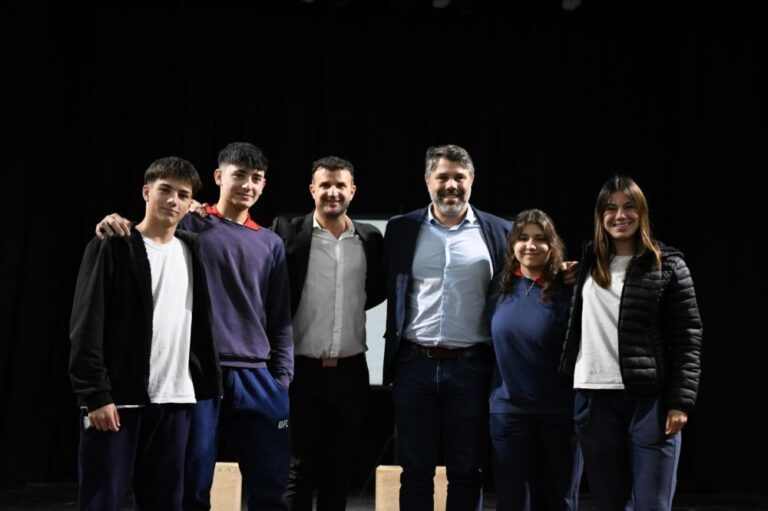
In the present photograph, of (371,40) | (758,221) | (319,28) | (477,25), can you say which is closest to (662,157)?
(758,221)

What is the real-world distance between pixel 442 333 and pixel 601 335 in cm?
57

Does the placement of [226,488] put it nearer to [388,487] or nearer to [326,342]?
[388,487]

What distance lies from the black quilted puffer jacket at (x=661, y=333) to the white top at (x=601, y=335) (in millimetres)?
48

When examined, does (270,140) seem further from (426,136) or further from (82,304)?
(82,304)

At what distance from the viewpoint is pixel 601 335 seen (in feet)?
7.97

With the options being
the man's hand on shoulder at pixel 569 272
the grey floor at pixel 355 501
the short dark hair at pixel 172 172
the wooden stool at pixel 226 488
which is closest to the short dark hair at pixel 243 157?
the short dark hair at pixel 172 172

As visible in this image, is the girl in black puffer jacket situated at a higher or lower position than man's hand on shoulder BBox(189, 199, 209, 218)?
lower

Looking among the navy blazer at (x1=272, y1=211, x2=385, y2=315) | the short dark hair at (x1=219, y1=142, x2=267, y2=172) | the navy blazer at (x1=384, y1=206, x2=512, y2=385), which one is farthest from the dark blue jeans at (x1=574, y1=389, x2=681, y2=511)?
the short dark hair at (x1=219, y1=142, x2=267, y2=172)

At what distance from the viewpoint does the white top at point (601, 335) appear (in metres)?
2.38

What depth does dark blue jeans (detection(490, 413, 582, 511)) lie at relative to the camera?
2.59 metres

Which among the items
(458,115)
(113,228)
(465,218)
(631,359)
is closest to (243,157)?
(113,228)

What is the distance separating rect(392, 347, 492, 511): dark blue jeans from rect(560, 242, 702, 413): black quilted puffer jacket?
0.58 metres

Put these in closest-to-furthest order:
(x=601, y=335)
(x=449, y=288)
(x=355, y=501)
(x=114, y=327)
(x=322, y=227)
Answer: (x=114, y=327) < (x=601, y=335) < (x=449, y=288) < (x=322, y=227) < (x=355, y=501)

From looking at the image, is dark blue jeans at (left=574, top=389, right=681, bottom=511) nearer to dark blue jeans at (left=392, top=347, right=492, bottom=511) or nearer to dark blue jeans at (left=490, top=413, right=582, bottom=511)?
dark blue jeans at (left=490, top=413, right=582, bottom=511)
